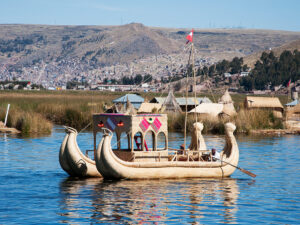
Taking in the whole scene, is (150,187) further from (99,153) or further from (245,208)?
(245,208)

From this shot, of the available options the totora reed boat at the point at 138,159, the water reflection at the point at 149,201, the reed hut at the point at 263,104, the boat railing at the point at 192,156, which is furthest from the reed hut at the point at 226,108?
the water reflection at the point at 149,201

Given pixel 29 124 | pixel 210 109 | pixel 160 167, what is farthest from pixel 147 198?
pixel 210 109

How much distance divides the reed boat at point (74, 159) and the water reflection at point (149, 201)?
1.58 feet

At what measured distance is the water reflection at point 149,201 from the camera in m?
16.9

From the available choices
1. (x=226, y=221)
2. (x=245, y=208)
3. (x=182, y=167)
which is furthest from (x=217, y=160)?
(x=226, y=221)

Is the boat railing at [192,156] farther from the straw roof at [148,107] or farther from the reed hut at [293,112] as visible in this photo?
the reed hut at [293,112]

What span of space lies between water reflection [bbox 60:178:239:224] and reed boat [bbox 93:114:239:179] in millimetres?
343

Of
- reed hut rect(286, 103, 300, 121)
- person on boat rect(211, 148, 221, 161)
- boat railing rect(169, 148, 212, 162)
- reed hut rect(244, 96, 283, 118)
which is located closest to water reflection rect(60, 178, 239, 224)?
person on boat rect(211, 148, 221, 161)

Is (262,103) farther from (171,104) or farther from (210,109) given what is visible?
(171,104)

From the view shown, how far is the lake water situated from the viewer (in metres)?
16.9

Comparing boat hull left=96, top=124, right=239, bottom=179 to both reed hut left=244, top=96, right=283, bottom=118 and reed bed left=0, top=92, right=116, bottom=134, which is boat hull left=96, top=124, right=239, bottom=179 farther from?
reed hut left=244, top=96, right=283, bottom=118

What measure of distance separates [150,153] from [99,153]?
2.44m

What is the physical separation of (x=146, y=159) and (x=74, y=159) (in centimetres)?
264

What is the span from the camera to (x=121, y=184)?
849 inches
